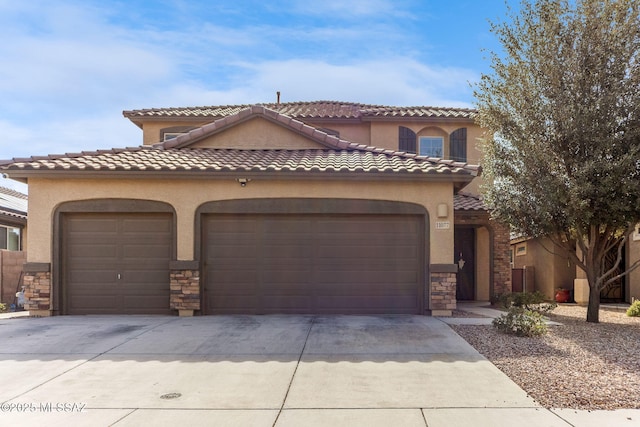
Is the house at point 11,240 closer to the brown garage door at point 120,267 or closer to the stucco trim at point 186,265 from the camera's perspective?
the brown garage door at point 120,267

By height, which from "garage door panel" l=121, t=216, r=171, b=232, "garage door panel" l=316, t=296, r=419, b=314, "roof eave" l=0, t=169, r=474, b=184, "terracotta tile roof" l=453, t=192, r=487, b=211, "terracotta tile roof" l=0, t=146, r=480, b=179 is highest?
"terracotta tile roof" l=0, t=146, r=480, b=179

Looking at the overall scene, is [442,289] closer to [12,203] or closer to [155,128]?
[155,128]

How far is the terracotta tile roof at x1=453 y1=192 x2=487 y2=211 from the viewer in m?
14.4

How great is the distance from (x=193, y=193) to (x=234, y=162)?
1278mm

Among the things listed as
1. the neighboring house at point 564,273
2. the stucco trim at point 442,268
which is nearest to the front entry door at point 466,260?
the neighboring house at point 564,273

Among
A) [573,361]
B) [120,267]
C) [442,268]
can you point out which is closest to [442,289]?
[442,268]

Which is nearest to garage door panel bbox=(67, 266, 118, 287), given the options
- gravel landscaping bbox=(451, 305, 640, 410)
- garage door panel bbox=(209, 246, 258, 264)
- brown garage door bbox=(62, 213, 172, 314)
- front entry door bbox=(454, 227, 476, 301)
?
brown garage door bbox=(62, 213, 172, 314)

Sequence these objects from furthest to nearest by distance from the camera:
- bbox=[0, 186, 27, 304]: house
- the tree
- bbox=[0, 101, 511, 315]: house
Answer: bbox=[0, 186, 27, 304]: house → bbox=[0, 101, 511, 315]: house → the tree

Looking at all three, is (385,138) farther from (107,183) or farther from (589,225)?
(107,183)

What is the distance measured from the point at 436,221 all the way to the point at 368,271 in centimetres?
194

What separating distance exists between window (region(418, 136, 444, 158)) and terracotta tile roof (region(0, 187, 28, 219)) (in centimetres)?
1540

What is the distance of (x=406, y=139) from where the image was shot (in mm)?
17312

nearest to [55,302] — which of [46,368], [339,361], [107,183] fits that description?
[107,183]

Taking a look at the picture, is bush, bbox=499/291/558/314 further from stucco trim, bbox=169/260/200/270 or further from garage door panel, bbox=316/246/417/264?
stucco trim, bbox=169/260/200/270
